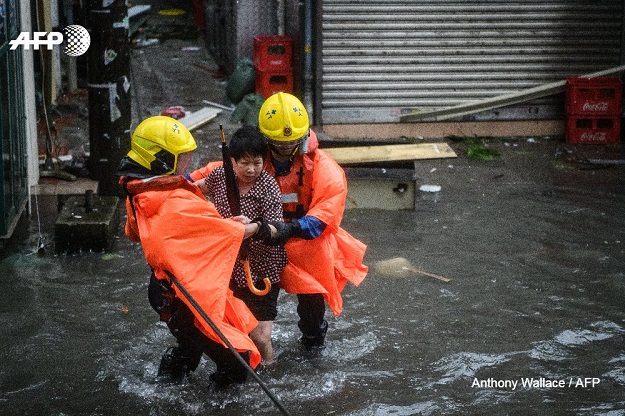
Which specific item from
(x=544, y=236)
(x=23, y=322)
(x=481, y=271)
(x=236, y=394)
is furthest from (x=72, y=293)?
(x=544, y=236)

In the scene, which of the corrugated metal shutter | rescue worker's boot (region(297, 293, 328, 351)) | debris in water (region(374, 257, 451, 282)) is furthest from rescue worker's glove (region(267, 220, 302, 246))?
the corrugated metal shutter

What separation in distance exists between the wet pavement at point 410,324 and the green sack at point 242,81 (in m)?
4.34

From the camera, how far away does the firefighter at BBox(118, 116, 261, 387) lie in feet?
17.7

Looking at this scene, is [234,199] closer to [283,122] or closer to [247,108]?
[283,122]

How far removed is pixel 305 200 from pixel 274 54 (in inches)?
294

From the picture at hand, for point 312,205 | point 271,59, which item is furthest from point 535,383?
point 271,59

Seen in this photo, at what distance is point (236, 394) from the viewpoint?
6.11m

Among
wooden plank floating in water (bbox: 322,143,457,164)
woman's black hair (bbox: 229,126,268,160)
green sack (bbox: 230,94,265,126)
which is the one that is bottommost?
wooden plank floating in water (bbox: 322,143,457,164)

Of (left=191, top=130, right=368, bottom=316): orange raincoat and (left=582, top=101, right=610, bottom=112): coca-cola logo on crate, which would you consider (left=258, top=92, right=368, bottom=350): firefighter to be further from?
(left=582, top=101, right=610, bottom=112): coca-cola logo on crate

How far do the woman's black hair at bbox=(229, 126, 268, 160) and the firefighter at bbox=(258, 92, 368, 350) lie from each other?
1.02ft

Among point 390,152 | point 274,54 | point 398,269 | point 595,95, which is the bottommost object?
point 398,269

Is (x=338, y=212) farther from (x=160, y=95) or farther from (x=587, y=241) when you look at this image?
(x=160, y=95)

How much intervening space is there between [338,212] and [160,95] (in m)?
9.73

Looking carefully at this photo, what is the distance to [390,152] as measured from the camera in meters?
11.2
